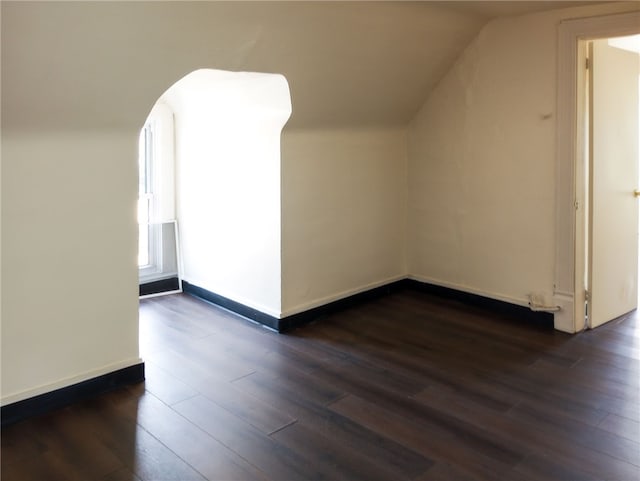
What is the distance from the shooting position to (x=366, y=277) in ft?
14.9

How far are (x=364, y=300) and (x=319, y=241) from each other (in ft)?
2.39

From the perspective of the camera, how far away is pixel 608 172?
3.90m

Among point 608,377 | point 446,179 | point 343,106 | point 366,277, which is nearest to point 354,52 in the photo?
point 343,106

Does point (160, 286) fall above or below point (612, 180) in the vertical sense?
below

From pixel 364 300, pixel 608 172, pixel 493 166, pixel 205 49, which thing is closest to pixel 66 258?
pixel 205 49

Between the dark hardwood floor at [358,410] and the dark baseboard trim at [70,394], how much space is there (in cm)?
5

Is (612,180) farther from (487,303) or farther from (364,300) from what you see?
(364,300)

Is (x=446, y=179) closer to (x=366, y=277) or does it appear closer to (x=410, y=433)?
(x=366, y=277)

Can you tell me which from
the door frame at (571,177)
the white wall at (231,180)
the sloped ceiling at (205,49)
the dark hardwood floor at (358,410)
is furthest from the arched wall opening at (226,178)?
the door frame at (571,177)

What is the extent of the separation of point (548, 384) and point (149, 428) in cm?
212

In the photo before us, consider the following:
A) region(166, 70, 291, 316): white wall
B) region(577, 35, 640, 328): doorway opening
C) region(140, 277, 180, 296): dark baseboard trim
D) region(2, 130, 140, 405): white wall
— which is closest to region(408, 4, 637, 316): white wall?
region(577, 35, 640, 328): doorway opening

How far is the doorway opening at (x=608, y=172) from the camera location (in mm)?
3721

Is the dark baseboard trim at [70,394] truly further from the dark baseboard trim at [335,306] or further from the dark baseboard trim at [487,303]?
the dark baseboard trim at [487,303]

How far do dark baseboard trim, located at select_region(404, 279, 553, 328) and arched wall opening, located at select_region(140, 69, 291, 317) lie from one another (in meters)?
1.52
